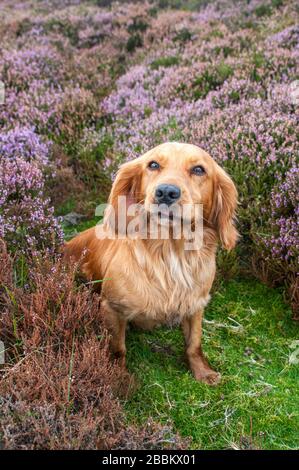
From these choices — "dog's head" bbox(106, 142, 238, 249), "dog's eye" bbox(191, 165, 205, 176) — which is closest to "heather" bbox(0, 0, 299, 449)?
"dog's head" bbox(106, 142, 238, 249)

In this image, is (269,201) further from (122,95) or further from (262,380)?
(122,95)

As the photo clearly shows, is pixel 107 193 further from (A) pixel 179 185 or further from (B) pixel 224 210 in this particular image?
(A) pixel 179 185

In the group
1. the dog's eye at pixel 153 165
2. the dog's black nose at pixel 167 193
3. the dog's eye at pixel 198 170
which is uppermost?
the dog's eye at pixel 153 165

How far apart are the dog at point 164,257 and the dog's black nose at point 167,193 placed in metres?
0.25

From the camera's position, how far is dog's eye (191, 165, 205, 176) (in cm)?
274

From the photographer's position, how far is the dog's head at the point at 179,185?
98.5 inches

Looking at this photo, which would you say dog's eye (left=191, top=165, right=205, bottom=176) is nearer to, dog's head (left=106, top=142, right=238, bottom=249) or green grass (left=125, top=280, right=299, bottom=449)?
dog's head (left=106, top=142, right=238, bottom=249)

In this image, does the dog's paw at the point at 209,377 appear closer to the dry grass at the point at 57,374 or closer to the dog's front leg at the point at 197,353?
the dog's front leg at the point at 197,353

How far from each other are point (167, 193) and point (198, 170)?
0.40 metres

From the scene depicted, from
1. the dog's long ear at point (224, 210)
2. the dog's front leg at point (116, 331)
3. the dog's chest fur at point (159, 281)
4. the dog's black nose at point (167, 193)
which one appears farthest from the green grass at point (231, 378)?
the dog's black nose at point (167, 193)

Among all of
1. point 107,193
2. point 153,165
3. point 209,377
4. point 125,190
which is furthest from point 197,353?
point 107,193

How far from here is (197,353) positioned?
3.18m

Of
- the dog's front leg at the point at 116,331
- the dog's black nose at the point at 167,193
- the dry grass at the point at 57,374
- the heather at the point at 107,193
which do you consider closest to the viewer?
the dry grass at the point at 57,374
